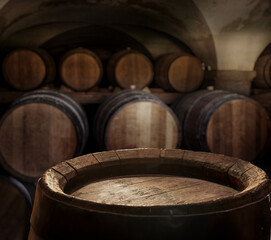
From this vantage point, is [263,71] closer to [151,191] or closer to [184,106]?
[184,106]

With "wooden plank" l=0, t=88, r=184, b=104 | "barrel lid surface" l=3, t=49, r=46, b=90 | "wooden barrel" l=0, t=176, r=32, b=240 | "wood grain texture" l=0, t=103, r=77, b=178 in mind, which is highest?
"barrel lid surface" l=3, t=49, r=46, b=90

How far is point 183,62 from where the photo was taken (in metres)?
5.35

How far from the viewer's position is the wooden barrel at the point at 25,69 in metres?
4.72

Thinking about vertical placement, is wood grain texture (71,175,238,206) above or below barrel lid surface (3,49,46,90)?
below

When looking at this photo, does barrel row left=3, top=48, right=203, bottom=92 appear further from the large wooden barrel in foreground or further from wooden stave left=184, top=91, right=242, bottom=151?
the large wooden barrel in foreground

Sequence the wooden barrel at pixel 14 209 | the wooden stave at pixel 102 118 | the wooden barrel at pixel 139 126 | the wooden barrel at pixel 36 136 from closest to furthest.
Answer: the wooden barrel at pixel 14 209 → the wooden barrel at pixel 36 136 → the wooden barrel at pixel 139 126 → the wooden stave at pixel 102 118

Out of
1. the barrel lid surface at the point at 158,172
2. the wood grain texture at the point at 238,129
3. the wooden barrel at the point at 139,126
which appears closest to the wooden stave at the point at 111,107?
the wooden barrel at the point at 139,126

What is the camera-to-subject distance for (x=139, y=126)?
12.3 feet

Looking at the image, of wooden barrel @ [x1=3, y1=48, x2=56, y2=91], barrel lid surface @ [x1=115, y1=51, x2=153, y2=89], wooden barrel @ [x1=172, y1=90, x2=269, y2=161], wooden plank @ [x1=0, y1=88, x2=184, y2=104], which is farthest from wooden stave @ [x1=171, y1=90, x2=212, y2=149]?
wooden barrel @ [x1=3, y1=48, x2=56, y2=91]

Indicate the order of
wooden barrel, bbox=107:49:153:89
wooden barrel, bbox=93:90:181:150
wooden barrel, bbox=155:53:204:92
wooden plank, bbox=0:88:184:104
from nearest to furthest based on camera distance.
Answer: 1. wooden barrel, bbox=93:90:181:150
2. wooden plank, bbox=0:88:184:104
3. wooden barrel, bbox=107:49:153:89
4. wooden barrel, bbox=155:53:204:92

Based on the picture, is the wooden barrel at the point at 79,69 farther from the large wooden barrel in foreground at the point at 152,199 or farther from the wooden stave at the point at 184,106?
the large wooden barrel in foreground at the point at 152,199

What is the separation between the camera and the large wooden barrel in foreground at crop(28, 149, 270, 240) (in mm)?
857

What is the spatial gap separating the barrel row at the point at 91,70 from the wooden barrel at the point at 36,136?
1398 millimetres

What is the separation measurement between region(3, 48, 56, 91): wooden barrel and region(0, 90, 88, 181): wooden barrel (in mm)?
1377
